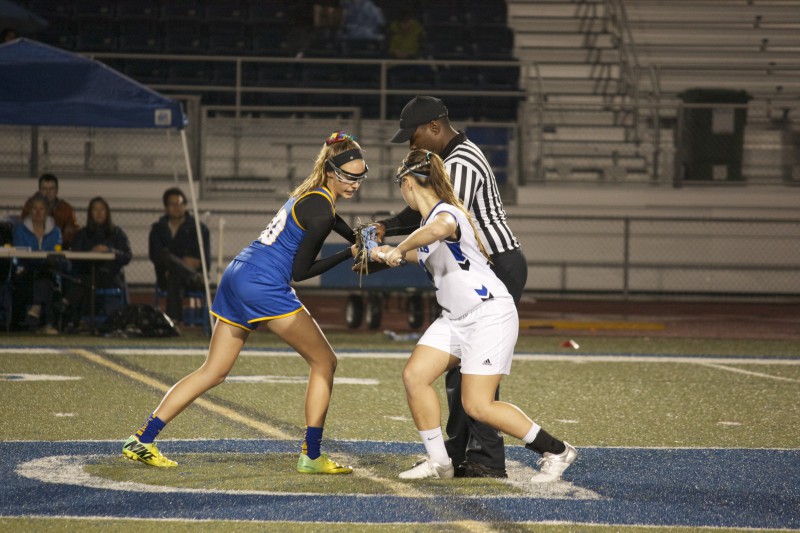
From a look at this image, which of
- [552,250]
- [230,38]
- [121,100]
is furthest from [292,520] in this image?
[230,38]

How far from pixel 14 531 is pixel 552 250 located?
1577 cm

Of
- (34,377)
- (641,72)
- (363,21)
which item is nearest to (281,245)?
(34,377)

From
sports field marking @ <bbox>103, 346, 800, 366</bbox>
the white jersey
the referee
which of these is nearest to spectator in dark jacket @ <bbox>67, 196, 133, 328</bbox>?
sports field marking @ <bbox>103, 346, 800, 366</bbox>

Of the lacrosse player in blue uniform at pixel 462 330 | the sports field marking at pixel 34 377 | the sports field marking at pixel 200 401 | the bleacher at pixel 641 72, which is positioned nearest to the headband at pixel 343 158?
the lacrosse player in blue uniform at pixel 462 330

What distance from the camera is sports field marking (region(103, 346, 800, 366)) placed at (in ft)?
40.4

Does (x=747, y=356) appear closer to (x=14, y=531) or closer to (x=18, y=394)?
(x=18, y=394)

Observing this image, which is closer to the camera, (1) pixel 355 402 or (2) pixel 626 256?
(1) pixel 355 402

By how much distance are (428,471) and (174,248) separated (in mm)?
9040

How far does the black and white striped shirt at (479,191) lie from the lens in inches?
254

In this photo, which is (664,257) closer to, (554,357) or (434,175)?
(554,357)

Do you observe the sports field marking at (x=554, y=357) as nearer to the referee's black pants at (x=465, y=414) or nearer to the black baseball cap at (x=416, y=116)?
the referee's black pants at (x=465, y=414)

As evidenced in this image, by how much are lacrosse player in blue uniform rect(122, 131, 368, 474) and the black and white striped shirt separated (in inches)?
20.4

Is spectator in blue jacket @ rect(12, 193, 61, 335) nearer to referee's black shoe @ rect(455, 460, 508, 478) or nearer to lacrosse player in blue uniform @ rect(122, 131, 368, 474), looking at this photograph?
lacrosse player in blue uniform @ rect(122, 131, 368, 474)

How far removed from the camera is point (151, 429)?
6.36 meters
